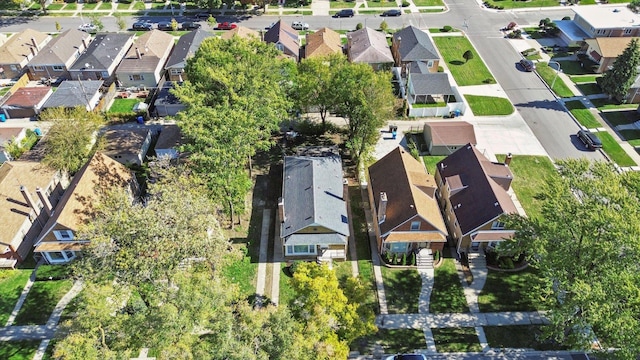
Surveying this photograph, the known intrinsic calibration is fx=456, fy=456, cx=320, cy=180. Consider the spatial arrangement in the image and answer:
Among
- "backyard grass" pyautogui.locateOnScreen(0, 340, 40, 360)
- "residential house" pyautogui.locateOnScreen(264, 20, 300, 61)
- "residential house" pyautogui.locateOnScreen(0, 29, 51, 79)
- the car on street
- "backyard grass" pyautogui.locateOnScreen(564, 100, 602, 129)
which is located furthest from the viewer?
the car on street

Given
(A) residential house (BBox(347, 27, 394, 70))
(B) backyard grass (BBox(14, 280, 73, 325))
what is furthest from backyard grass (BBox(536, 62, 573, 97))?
(B) backyard grass (BBox(14, 280, 73, 325))

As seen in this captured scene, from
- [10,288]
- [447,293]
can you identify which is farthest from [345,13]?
[10,288]

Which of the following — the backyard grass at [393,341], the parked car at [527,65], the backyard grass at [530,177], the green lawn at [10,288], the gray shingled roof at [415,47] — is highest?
the gray shingled roof at [415,47]

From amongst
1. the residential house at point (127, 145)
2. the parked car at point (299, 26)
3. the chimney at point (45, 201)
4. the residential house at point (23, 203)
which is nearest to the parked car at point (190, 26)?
the parked car at point (299, 26)

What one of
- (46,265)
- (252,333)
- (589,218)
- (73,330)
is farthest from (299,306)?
(46,265)

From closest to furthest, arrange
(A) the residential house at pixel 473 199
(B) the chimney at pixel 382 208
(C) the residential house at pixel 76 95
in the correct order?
(A) the residential house at pixel 473 199, (B) the chimney at pixel 382 208, (C) the residential house at pixel 76 95

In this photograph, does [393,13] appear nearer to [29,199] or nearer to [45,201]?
[45,201]

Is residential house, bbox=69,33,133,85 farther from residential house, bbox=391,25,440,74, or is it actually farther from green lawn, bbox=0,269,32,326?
residential house, bbox=391,25,440,74

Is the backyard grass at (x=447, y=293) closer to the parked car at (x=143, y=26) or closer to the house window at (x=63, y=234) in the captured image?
the house window at (x=63, y=234)
